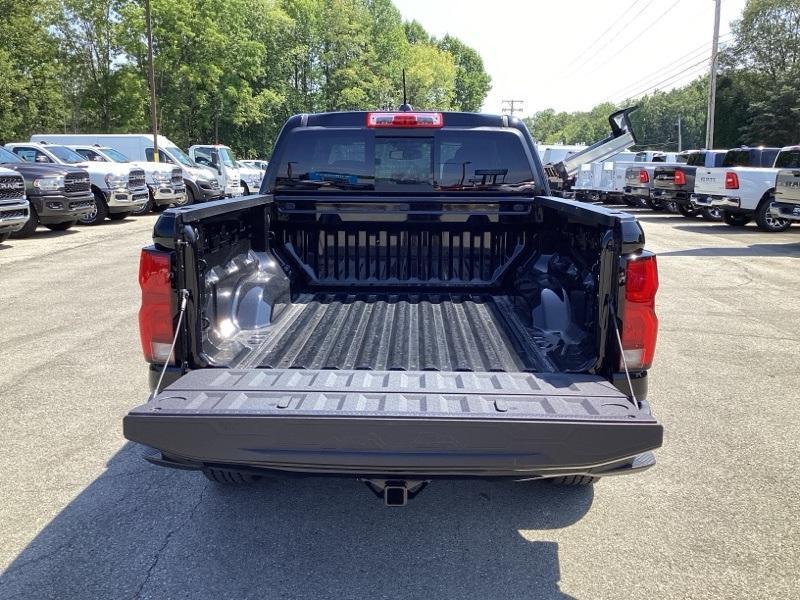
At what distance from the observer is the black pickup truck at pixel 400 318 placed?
8.13 feet

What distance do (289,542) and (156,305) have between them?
1.29m

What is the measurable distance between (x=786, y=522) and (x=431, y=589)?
191 centimetres

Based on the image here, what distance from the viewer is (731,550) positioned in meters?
3.21

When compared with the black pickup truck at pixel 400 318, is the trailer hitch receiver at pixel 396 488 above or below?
below

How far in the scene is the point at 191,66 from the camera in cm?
4334

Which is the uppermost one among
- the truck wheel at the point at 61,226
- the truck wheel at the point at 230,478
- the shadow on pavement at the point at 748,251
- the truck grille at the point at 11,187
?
the truck grille at the point at 11,187

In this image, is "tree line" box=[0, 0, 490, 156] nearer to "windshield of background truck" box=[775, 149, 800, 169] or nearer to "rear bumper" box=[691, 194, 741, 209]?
"rear bumper" box=[691, 194, 741, 209]

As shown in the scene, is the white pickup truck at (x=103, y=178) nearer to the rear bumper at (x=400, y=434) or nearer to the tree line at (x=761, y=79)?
the rear bumper at (x=400, y=434)

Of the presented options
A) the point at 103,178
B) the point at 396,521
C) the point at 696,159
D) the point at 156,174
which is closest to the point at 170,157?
the point at 156,174

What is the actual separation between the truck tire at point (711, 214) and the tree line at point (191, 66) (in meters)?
32.5

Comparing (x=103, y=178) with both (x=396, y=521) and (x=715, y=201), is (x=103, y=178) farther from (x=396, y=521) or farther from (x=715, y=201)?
(x=396, y=521)

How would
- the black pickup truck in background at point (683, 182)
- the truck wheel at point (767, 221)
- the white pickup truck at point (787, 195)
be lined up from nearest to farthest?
1. the white pickup truck at point (787, 195)
2. the truck wheel at point (767, 221)
3. the black pickup truck in background at point (683, 182)

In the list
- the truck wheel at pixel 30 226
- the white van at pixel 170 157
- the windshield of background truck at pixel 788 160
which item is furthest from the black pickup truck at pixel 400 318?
the white van at pixel 170 157

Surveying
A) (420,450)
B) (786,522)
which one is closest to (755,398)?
(786,522)
